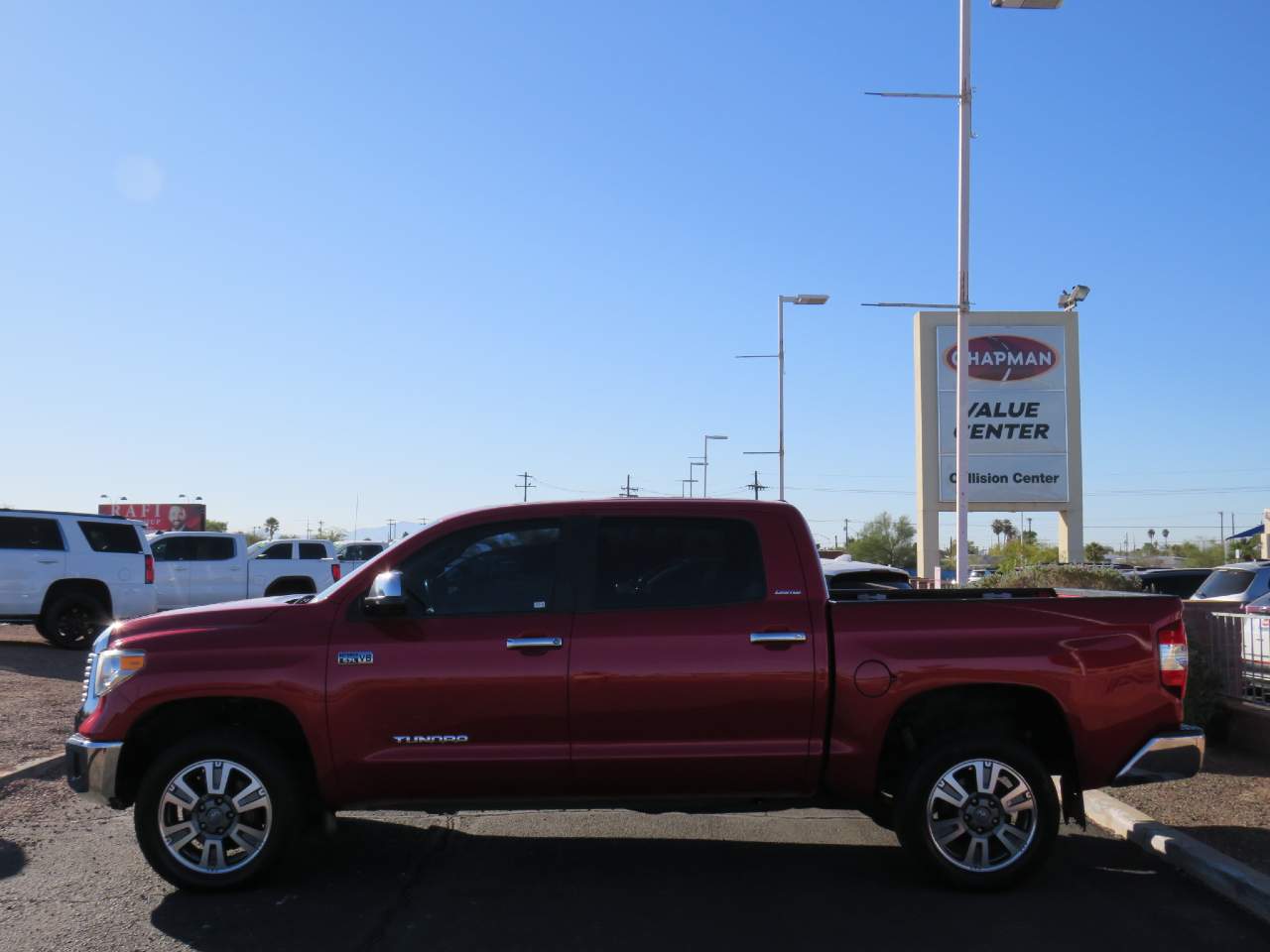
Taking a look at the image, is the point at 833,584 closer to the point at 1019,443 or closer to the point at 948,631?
the point at 948,631

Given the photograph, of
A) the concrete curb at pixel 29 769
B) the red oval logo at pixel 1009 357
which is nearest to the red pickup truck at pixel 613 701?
the concrete curb at pixel 29 769

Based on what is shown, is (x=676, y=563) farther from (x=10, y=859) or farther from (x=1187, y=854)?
(x=10, y=859)

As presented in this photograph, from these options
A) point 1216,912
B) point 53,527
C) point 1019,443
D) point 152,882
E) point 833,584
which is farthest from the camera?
point 1019,443

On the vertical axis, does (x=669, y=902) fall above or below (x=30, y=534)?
below

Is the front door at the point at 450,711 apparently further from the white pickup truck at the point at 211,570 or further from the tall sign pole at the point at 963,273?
the white pickup truck at the point at 211,570

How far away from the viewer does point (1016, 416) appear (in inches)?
1351

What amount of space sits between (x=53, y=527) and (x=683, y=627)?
1558cm

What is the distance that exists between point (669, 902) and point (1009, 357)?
30598mm

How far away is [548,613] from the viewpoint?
6242 mm

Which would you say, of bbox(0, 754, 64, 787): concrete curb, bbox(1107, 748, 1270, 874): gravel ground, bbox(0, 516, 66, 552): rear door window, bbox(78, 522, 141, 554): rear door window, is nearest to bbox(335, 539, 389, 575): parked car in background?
bbox(78, 522, 141, 554): rear door window

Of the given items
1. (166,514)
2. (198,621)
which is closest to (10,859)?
(198,621)

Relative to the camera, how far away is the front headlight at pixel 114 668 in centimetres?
615

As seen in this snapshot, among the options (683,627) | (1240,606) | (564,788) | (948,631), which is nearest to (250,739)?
(564,788)

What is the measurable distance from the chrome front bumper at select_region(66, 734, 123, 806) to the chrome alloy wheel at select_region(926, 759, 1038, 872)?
420cm
